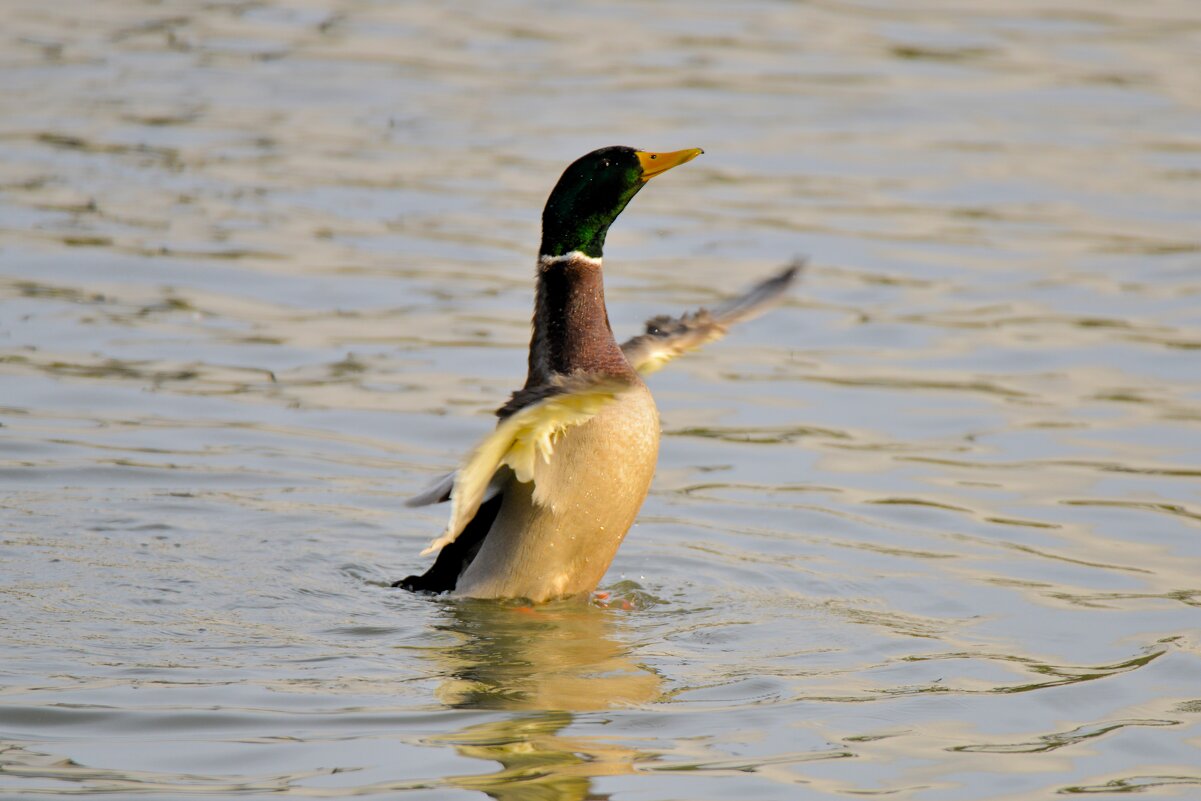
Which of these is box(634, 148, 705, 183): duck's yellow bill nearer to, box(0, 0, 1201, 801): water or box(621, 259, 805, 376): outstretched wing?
box(621, 259, 805, 376): outstretched wing

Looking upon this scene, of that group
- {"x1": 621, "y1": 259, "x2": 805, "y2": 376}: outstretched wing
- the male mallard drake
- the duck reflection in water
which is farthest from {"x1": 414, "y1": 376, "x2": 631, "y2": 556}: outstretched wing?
{"x1": 621, "y1": 259, "x2": 805, "y2": 376}: outstretched wing

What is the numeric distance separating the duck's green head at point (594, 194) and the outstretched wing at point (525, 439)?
0.83 metres

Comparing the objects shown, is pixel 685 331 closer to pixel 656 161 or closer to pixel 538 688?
pixel 656 161

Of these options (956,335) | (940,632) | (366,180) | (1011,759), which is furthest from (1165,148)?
(1011,759)

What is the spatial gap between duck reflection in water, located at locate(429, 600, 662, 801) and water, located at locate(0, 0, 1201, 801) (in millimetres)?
20

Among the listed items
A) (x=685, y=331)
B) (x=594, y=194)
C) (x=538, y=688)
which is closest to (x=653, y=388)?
(x=685, y=331)

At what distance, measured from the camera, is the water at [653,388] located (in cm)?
557

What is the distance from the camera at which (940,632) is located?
6.55m

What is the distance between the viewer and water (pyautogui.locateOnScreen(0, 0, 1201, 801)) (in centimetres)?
557

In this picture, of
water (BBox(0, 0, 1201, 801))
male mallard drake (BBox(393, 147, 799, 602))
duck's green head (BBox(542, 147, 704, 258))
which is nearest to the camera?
water (BBox(0, 0, 1201, 801))

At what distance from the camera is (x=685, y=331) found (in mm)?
7598

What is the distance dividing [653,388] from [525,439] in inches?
136

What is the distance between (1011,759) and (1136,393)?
4.24m

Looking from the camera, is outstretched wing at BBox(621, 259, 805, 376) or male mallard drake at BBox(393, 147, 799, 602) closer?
male mallard drake at BBox(393, 147, 799, 602)
